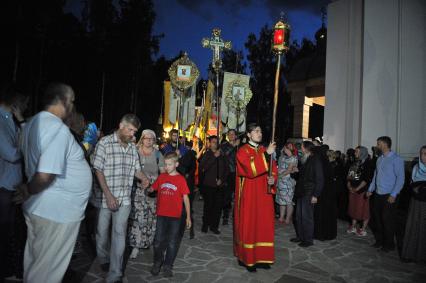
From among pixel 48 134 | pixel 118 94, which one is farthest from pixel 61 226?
pixel 118 94

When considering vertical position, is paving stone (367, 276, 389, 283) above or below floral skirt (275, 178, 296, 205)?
below

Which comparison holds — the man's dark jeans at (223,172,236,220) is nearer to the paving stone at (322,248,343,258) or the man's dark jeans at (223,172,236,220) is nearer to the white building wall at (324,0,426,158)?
the paving stone at (322,248,343,258)

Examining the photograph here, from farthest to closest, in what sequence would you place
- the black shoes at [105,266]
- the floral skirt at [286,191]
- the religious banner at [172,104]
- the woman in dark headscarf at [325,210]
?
the religious banner at [172,104]
the floral skirt at [286,191]
the woman in dark headscarf at [325,210]
the black shoes at [105,266]

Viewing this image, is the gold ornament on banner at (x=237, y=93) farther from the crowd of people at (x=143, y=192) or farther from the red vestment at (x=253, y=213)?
the red vestment at (x=253, y=213)

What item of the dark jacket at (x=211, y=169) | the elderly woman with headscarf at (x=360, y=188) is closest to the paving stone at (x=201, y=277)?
the dark jacket at (x=211, y=169)

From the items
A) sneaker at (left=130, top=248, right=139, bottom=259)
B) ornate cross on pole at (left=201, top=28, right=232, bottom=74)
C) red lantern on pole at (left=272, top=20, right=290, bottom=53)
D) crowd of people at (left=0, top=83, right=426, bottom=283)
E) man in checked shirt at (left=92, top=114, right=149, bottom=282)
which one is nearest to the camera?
crowd of people at (left=0, top=83, right=426, bottom=283)

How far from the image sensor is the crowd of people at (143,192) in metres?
2.73

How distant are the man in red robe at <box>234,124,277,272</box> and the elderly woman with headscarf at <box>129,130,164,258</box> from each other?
143cm

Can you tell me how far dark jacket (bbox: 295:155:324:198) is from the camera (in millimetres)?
6680

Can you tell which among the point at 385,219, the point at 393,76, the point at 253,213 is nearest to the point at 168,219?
the point at 253,213

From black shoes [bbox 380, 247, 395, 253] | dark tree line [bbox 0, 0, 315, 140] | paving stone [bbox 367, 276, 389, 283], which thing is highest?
dark tree line [bbox 0, 0, 315, 140]

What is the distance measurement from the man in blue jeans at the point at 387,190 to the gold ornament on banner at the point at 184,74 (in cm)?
569

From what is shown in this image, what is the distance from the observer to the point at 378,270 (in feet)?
18.1

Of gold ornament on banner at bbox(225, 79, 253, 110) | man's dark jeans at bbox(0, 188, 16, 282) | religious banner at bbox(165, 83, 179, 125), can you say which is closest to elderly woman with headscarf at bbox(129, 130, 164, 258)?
man's dark jeans at bbox(0, 188, 16, 282)
